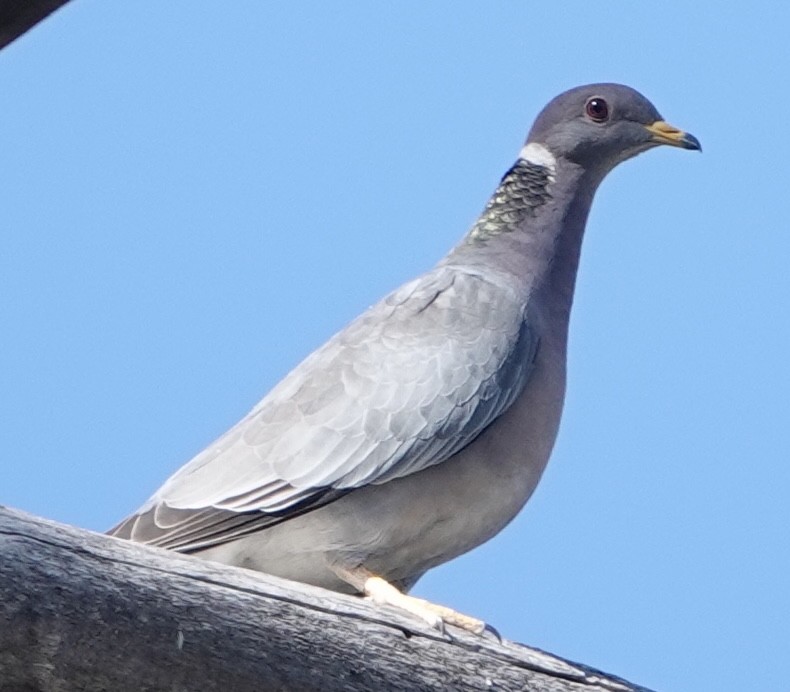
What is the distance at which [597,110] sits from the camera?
16.4ft

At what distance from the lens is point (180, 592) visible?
2227mm

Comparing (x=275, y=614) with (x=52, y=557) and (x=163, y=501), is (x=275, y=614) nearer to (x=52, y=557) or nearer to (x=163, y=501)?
(x=52, y=557)

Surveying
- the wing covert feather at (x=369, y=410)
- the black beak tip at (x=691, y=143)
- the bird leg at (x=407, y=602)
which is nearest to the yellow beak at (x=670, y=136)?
the black beak tip at (x=691, y=143)

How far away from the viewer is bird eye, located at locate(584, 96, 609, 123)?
16.3 ft

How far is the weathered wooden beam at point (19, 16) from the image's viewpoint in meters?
1.18

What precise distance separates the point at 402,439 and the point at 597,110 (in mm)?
1759

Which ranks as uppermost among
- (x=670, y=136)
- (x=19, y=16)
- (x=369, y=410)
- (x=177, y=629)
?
(x=670, y=136)

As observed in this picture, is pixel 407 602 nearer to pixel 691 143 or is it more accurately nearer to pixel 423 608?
pixel 423 608

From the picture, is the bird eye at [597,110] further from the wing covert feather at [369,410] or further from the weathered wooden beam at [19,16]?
the weathered wooden beam at [19,16]

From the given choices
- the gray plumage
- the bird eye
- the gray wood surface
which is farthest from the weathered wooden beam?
the bird eye

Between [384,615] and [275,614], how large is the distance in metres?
0.27

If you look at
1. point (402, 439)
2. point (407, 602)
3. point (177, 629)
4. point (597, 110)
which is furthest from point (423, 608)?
point (597, 110)

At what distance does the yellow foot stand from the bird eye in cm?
208

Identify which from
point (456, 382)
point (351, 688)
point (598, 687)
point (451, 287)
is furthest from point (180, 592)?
point (451, 287)
